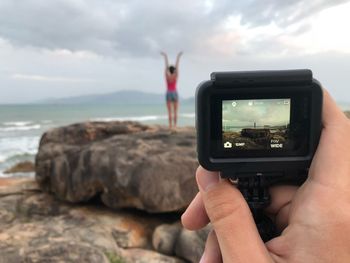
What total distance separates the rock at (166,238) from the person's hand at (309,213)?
4376 mm

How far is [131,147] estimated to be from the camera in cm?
680

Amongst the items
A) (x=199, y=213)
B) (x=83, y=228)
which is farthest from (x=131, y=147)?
(x=199, y=213)

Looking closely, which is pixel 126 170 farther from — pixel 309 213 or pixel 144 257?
pixel 309 213

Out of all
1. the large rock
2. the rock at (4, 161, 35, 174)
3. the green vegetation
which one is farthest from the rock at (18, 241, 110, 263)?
the rock at (4, 161, 35, 174)

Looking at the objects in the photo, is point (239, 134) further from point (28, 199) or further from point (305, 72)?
point (28, 199)

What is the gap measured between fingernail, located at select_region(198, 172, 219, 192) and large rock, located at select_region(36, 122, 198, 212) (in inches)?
185

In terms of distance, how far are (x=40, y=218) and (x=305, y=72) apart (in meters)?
5.97

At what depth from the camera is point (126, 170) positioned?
20.7ft

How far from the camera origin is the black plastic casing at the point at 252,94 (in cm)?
121

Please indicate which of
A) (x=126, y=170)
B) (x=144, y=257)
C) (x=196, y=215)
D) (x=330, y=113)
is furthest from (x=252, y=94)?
(x=126, y=170)

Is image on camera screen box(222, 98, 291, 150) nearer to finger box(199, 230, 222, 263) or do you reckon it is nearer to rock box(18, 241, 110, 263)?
finger box(199, 230, 222, 263)

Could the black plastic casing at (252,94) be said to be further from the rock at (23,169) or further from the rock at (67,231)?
the rock at (23,169)

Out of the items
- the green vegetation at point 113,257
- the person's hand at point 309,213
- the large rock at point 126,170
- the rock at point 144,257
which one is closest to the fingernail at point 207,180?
the person's hand at point 309,213

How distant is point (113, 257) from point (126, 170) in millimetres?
1652
